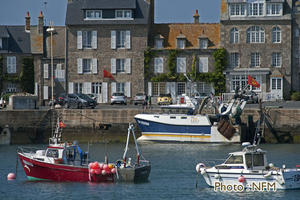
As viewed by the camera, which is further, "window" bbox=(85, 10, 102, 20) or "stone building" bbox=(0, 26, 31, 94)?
A: "stone building" bbox=(0, 26, 31, 94)

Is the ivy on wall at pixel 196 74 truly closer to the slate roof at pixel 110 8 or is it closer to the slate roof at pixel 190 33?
the slate roof at pixel 190 33

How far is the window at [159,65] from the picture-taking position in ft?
230

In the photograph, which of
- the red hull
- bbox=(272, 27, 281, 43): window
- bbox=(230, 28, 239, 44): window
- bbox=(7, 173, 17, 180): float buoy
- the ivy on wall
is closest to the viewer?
the red hull

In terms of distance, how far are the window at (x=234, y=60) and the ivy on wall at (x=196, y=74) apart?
2.02 feet

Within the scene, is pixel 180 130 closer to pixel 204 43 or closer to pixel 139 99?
pixel 139 99

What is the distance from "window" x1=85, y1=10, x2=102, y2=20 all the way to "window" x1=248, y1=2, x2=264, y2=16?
1401cm

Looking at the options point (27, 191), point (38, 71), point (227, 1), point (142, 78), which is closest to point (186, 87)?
point (142, 78)

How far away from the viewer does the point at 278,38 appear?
6862 centimetres

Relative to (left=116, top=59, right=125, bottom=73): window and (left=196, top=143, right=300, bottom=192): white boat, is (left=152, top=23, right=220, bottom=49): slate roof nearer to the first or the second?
(left=116, top=59, right=125, bottom=73): window

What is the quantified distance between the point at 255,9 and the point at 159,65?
10.3 metres

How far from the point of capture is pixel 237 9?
6869 cm

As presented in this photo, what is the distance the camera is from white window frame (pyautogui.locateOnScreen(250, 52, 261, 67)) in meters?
69.2

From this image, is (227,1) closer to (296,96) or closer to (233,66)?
(233,66)

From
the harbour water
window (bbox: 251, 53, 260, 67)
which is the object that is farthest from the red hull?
window (bbox: 251, 53, 260, 67)
